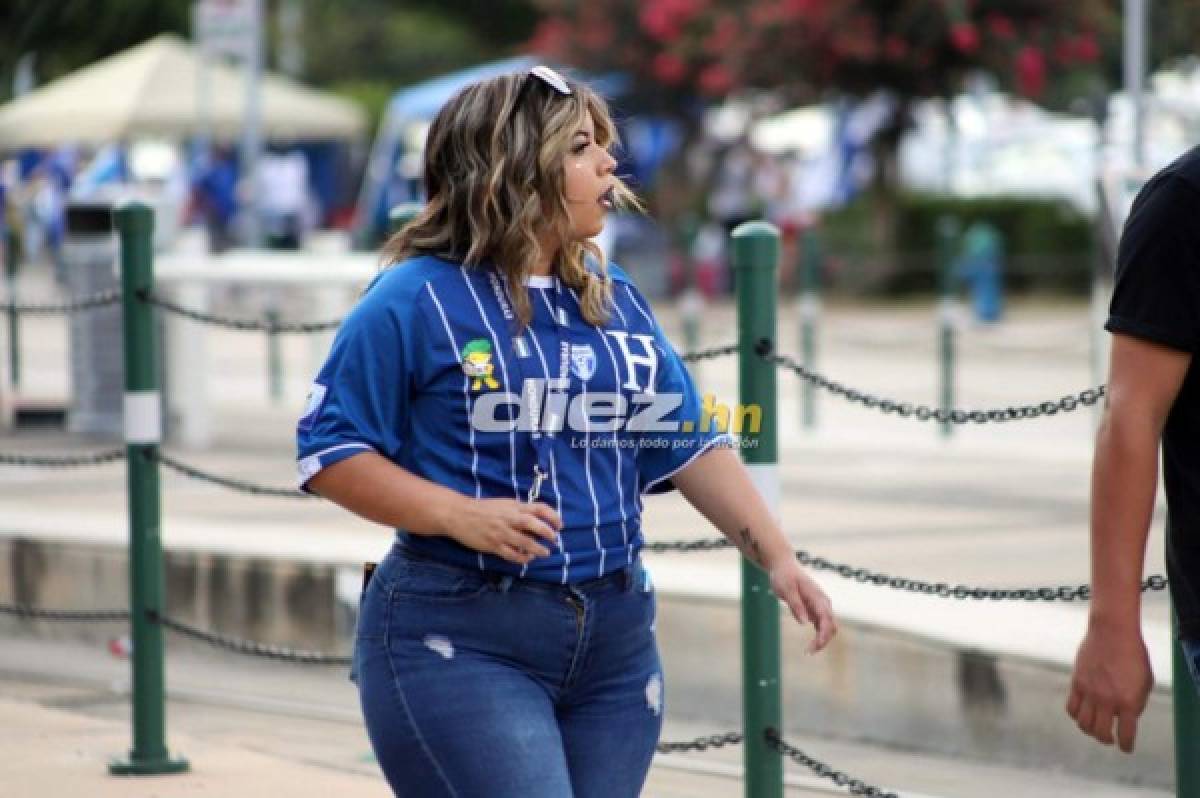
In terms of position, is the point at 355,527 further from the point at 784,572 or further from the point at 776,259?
the point at 784,572

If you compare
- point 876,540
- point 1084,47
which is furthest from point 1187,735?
point 1084,47

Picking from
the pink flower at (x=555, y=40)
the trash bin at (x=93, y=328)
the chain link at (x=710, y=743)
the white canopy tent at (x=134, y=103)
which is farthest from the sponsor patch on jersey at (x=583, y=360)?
the pink flower at (x=555, y=40)

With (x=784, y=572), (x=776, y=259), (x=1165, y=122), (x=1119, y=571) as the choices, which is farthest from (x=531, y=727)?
(x=1165, y=122)

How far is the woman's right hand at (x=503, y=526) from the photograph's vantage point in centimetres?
360

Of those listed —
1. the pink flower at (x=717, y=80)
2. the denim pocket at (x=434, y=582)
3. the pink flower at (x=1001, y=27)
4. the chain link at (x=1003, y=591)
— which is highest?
the pink flower at (x=1001, y=27)

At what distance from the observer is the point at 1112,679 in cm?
314

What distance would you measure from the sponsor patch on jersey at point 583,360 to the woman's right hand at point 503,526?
0.76ft

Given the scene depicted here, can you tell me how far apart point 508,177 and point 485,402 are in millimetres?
345

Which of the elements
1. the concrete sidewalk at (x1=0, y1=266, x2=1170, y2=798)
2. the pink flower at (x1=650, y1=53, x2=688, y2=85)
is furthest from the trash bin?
the pink flower at (x1=650, y1=53, x2=688, y2=85)

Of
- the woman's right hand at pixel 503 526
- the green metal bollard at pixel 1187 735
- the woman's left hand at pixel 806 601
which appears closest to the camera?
the woman's right hand at pixel 503 526

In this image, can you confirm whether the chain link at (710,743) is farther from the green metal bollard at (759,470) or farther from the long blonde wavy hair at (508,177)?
the long blonde wavy hair at (508,177)

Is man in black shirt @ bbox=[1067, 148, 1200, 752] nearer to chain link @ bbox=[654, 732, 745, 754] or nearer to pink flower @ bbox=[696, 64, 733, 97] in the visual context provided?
chain link @ bbox=[654, 732, 745, 754]

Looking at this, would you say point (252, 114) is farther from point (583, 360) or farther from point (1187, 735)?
point (583, 360)

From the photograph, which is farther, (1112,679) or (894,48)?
(894,48)
